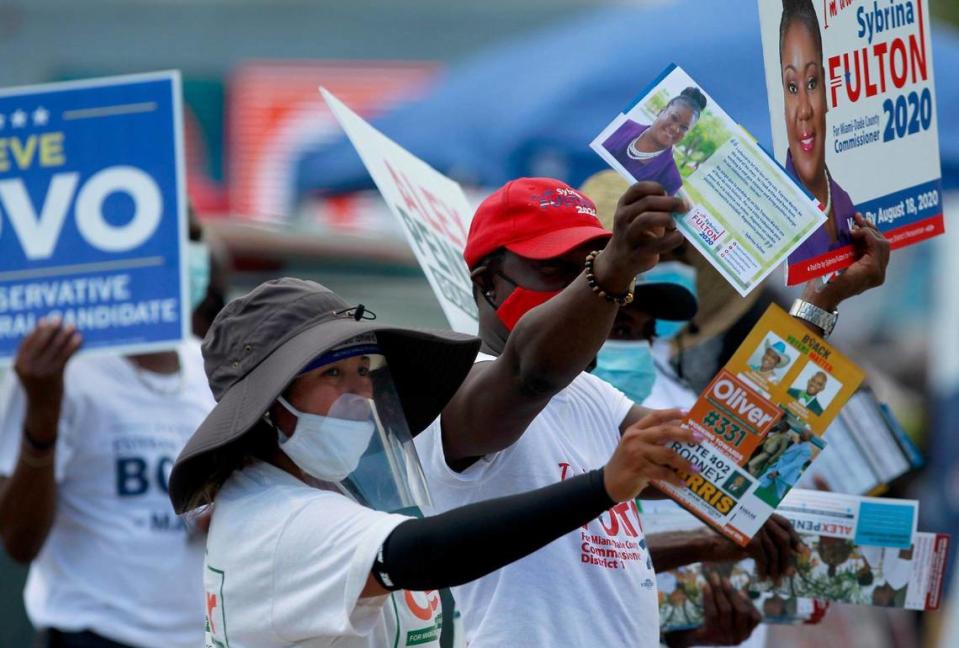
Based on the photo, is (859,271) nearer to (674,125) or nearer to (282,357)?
(674,125)

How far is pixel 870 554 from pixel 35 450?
2.40 metres

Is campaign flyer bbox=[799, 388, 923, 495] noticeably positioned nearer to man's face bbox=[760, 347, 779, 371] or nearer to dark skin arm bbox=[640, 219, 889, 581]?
dark skin arm bbox=[640, 219, 889, 581]

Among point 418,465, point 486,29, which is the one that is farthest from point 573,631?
point 486,29

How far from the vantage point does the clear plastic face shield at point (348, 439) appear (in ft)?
8.97

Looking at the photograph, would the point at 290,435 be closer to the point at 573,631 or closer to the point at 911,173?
the point at 573,631

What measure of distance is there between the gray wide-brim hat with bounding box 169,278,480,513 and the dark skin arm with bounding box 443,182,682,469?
0.05m

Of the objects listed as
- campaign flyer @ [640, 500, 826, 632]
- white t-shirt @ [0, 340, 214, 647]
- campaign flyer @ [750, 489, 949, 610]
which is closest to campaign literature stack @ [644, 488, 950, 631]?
campaign flyer @ [750, 489, 949, 610]

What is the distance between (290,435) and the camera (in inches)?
108

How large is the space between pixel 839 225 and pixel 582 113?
5.40 metres

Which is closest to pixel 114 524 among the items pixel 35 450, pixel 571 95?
pixel 35 450

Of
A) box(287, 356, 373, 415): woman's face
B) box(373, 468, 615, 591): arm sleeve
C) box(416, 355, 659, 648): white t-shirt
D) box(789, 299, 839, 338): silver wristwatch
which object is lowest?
box(416, 355, 659, 648): white t-shirt

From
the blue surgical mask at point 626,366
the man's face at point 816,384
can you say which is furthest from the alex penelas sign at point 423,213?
the man's face at point 816,384

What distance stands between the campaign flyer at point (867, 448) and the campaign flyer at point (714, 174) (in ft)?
4.37

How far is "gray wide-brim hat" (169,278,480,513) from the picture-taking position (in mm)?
2697
